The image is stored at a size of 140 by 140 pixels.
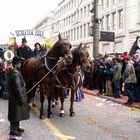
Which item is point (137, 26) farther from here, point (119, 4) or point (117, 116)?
point (117, 116)

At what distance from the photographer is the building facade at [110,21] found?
172ft

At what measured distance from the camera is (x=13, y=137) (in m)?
8.95

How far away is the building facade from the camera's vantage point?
52.4m

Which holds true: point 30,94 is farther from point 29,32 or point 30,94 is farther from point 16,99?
point 29,32

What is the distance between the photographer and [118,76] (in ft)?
56.0

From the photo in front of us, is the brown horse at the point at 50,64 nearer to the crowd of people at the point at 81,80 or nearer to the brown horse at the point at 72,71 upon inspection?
the brown horse at the point at 72,71

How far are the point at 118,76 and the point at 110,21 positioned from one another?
44.0 metres

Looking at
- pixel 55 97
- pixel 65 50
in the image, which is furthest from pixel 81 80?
pixel 65 50

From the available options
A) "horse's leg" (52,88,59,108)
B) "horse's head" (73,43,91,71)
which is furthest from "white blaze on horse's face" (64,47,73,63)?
"horse's leg" (52,88,59,108)

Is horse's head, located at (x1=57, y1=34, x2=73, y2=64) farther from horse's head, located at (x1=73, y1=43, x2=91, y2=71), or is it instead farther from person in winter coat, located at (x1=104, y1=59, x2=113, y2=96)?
person in winter coat, located at (x1=104, y1=59, x2=113, y2=96)

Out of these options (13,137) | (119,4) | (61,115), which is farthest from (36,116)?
(119,4)

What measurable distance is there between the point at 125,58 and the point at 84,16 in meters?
60.2

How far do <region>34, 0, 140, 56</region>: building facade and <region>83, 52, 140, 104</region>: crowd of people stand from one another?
50.6 feet

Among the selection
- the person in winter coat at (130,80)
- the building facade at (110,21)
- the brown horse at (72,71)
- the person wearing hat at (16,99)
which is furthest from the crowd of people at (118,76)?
the building facade at (110,21)
